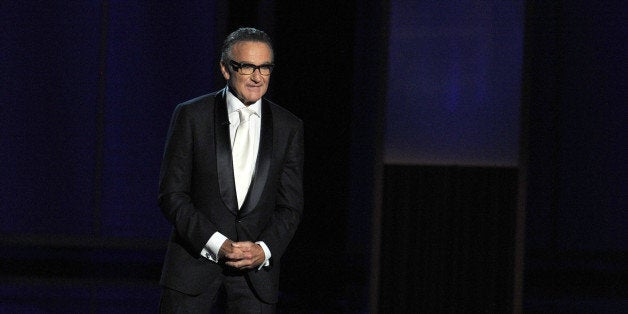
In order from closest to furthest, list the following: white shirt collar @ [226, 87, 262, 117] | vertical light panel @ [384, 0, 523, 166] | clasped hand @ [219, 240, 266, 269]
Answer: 1. clasped hand @ [219, 240, 266, 269]
2. white shirt collar @ [226, 87, 262, 117]
3. vertical light panel @ [384, 0, 523, 166]

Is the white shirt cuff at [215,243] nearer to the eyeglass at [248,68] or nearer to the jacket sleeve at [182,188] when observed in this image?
the jacket sleeve at [182,188]

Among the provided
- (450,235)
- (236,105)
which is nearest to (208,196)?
(236,105)

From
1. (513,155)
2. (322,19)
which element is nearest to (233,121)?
(513,155)

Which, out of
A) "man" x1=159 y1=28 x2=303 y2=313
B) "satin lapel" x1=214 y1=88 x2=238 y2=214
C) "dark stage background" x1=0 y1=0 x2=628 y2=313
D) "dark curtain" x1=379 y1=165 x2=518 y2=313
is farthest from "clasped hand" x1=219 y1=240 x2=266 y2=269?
"dark stage background" x1=0 y1=0 x2=628 y2=313

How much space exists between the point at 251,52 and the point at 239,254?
562 mm

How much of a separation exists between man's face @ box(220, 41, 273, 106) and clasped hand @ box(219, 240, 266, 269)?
408 millimetres

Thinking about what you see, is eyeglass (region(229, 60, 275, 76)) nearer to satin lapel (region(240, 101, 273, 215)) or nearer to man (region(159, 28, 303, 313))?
man (region(159, 28, 303, 313))

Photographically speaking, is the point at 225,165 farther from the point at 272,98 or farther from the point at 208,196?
the point at 272,98

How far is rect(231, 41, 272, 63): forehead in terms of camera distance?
91.7 inches

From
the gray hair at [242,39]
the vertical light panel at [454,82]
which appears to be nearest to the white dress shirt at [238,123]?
the gray hair at [242,39]

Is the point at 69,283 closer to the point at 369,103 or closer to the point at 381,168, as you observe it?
the point at 369,103

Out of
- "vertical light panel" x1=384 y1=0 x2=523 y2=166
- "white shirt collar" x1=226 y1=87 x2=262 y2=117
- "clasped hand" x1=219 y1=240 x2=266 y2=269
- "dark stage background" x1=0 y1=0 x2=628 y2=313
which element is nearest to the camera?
"clasped hand" x1=219 y1=240 x2=266 y2=269

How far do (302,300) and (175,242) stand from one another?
3.06 m

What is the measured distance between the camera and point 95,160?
24.5ft
